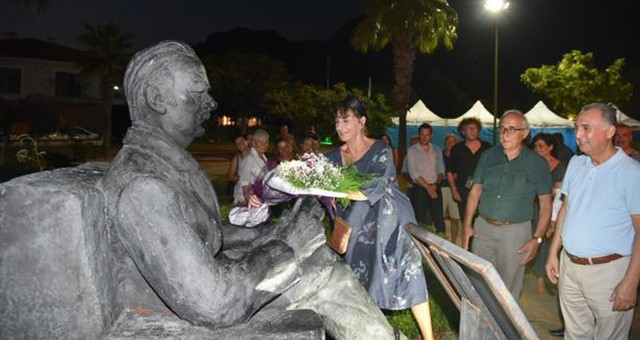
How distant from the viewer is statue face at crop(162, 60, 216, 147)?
6.52ft

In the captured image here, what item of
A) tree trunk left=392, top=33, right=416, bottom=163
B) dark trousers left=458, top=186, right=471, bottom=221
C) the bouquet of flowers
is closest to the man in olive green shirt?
the bouquet of flowers

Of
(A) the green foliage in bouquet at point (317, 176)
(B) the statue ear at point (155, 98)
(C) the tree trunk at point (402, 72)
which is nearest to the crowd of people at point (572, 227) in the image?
(A) the green foliage in bouquet at point (317, 176)

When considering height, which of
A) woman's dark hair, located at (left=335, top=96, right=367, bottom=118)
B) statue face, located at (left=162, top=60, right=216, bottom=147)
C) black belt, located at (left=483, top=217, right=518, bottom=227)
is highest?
woman's dark hair, located at (left=335, top=96, right=367, bottom=118)

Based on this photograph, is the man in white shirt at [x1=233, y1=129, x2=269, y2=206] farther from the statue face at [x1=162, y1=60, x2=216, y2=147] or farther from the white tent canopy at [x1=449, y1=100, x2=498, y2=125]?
the white tent canopy at [x1=449, y1=100, x2=498, y2=125]

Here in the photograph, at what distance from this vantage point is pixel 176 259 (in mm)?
1704

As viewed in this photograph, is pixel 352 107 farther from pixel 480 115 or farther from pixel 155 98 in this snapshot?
pixel 480 115

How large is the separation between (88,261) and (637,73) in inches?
2091

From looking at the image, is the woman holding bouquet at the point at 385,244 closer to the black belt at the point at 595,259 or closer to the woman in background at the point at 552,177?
the black belt at the point at 595,259

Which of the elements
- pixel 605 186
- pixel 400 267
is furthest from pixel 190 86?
pixel 605 186

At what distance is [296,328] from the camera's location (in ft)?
6.09

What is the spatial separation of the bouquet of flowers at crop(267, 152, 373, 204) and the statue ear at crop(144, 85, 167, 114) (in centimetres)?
77

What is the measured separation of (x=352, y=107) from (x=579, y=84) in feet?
108

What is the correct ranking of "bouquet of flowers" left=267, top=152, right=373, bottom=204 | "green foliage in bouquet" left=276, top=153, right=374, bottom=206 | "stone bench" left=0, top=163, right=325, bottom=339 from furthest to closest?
"green foliage in bouquet" left=276, top=153, right=374, bottom=206 → "bouquet of flowers" left=267, top=152, right=373, bottom=204 → "stone bench" left=0, top=163, right=325, bottom=339

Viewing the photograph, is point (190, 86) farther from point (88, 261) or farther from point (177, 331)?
point (177, 331)
